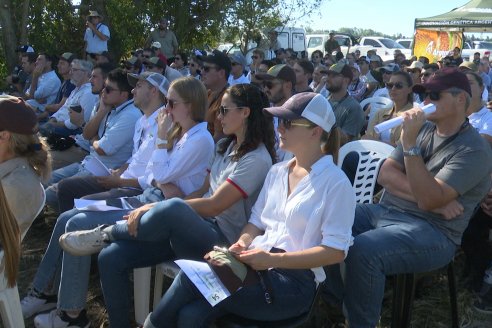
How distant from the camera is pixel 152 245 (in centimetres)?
302

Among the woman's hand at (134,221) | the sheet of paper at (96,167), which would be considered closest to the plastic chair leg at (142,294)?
the woman's hand at (134,221)

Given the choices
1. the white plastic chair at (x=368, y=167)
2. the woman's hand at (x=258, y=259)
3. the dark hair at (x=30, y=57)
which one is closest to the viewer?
the woman's hand at (x=258, y=259)

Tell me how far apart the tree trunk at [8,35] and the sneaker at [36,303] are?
11.0m

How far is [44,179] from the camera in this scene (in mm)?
2861

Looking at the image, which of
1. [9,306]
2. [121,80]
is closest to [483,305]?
[9,306]

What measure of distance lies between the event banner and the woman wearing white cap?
20992 mm

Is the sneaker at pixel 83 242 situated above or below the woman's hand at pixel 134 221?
below

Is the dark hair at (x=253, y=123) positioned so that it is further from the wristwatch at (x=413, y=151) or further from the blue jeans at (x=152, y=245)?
the wristwatch at (x=413, y=151)

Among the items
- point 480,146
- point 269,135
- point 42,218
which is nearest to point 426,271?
point 480,146

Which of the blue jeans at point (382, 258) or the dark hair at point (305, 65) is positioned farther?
the dark hair at point (305, 65)

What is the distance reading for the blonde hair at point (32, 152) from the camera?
2.81 meters

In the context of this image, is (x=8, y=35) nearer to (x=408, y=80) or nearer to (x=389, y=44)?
(x=408, y=80)

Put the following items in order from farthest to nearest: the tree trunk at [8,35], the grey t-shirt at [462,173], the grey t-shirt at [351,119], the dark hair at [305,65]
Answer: the tree trunk at [8,35], the dark hair at [305,65], the grey t-shirt at [351,119], the grey t-shirt at [462,173]

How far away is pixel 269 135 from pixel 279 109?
1.86 feet
